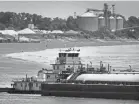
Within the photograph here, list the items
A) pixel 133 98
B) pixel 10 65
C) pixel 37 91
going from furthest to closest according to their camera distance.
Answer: pixel 10 65, pixel 37 91, pixel 133 98

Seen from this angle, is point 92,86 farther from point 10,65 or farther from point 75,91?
point 10,65

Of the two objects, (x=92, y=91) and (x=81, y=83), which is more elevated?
(x=81, y=83)

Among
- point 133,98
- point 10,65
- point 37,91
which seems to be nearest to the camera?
point 133,98

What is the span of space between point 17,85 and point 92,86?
7084mm

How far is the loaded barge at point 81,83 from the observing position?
63.8 metres

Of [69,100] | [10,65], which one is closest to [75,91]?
[69,100]

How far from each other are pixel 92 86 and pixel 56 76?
184 inches

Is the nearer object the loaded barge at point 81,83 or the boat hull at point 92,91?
the boat hull at point 92,91

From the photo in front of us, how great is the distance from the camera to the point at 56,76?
6838 cm

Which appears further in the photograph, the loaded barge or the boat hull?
the loaded barge

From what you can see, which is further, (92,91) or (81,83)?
(81,83)

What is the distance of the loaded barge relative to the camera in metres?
63.8

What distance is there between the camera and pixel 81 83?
6525cm

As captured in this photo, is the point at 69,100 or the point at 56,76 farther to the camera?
the point at 56,76
